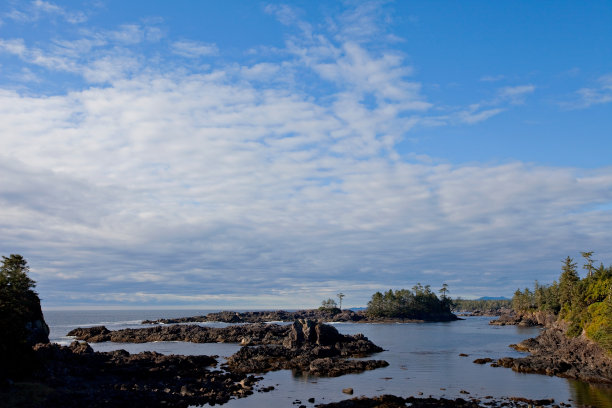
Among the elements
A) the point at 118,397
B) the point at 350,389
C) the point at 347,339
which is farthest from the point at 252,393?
the point at 347,339

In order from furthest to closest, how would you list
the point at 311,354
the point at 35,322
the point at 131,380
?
the point at 311,354 → the point at 35,322 → the point at 131,380

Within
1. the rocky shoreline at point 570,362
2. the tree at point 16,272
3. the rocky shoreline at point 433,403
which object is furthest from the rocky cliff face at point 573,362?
the tree at point 16,272

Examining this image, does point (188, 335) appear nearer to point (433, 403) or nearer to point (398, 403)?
point (398, 403)

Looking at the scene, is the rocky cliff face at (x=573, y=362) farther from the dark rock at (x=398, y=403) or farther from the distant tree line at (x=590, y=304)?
the dark rock at (x=398, y=403)

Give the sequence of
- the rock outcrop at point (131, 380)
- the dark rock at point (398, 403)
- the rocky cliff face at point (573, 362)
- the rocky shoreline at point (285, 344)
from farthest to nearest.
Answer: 1. the rocky shoreline at point (285, 344)
2. the rocky cliff face at point (573, 362)
3. the rock outcrop at point (131, 380)
4. the dark rock at point (398, 403)

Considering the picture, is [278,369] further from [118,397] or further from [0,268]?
[0,268]

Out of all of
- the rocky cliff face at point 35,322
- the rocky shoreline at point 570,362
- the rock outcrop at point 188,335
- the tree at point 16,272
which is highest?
the tree at point 16,272

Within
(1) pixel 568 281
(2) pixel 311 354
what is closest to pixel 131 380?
(2) pixel 311 354

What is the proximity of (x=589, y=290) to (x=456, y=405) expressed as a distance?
63.5 metres

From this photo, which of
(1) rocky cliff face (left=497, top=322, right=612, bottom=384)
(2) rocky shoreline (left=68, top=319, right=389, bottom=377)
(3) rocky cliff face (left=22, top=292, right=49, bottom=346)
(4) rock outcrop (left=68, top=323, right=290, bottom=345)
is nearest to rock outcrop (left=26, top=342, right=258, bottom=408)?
(3) rocky cliff face (left=22, top=292, right=49, bottom=346)

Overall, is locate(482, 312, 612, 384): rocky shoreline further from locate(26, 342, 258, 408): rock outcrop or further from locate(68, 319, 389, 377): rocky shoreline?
locate(26, 342, 258, 408): rock outcrop

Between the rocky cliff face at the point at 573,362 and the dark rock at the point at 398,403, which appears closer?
the dark rock at the point at 398,403

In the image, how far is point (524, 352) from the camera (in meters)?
90.7

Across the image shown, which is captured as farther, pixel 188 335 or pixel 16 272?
pixel 188 335
